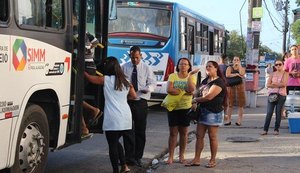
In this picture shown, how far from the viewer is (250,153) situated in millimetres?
8758

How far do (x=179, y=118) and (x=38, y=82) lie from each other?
292 centimetres

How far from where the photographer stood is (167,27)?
14.3 meters

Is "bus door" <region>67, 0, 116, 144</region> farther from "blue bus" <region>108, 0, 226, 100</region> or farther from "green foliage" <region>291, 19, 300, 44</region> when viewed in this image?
"green foliage" <region>291, 19, 300, 44</region>

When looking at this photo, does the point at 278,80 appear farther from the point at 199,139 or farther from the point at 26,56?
the point at 26,56

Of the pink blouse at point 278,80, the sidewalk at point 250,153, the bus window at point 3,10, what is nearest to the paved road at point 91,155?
the sidewalk at point 250,153

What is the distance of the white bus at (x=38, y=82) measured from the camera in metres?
4.71

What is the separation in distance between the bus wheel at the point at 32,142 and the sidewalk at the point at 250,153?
2217 millimetres

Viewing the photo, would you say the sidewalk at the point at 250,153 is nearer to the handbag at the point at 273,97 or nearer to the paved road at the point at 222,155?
the paved road at the point at 222,155

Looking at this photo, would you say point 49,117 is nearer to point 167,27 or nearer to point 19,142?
point 19,142

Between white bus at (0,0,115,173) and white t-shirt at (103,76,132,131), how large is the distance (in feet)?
1.07

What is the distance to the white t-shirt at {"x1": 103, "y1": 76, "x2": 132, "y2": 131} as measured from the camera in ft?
21.1

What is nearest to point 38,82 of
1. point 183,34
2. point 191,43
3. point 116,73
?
point 116,73

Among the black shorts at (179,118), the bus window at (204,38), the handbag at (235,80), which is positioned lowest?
the black shorts at (179,118)

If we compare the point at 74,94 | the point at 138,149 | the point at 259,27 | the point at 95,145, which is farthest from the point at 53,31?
the point at 259,27
